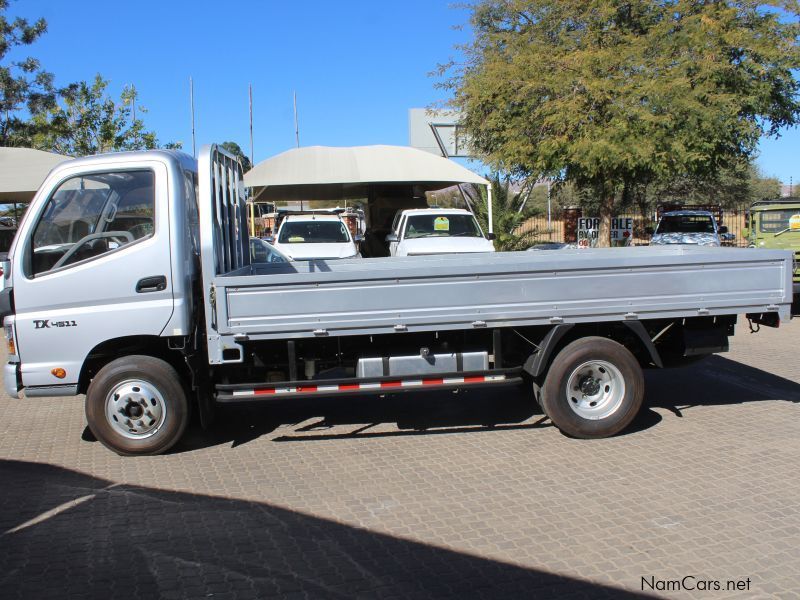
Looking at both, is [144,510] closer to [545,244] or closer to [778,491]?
[778,491]

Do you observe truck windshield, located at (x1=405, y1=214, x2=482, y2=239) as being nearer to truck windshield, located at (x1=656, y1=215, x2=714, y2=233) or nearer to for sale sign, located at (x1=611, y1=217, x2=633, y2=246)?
truck windshield, located at (x1=656, y1=215, x2=714, y2=233)

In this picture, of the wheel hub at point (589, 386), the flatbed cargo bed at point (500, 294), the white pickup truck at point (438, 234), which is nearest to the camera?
the flatbed cargo bed at point (500, 294)

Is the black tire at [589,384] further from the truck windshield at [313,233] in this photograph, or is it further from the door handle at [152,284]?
the truck windshield at [313,233]

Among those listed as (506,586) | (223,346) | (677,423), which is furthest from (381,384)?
(677,423)

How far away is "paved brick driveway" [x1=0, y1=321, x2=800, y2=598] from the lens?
3.90m

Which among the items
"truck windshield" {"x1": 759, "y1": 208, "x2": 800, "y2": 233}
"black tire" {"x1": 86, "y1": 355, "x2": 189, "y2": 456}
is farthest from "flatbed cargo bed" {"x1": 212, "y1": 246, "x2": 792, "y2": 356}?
"truck windshield" {"x1": 759, "y1": 208, "x2": 800, "y2": 233}

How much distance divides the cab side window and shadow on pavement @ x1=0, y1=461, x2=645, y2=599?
76.4 inches

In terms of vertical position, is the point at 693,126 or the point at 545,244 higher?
the point at 693,126

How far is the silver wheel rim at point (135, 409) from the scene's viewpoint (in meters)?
5.85

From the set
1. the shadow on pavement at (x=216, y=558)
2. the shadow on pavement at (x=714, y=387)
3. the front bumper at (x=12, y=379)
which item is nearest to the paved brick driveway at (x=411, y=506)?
the shadow on pavement at (x=216, y=558)

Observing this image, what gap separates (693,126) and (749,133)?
7.13 feet

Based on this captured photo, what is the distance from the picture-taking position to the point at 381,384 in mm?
5996

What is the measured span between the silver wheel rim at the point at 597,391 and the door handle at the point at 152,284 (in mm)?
3525

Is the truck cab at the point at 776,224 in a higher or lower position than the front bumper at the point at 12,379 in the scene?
higher
